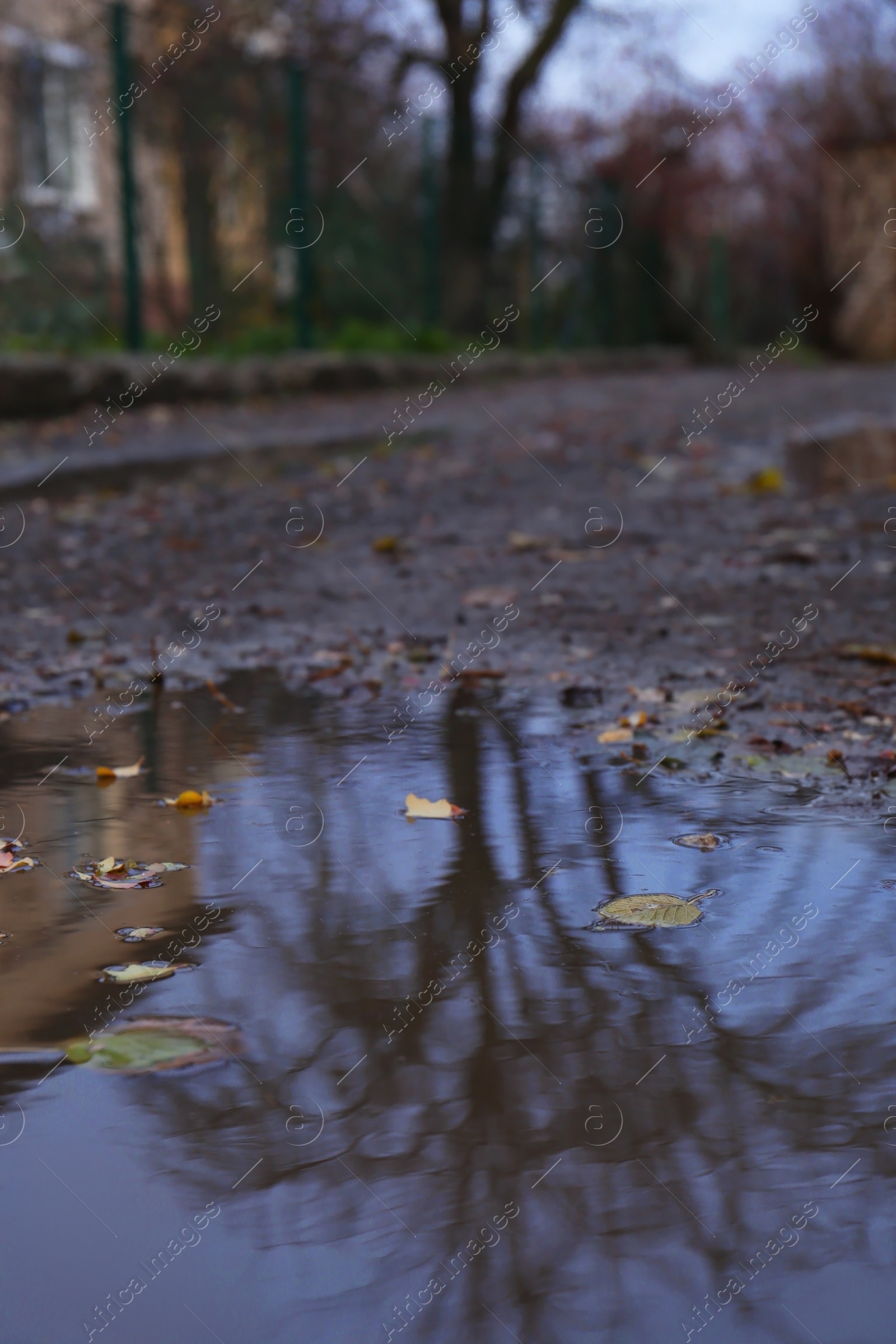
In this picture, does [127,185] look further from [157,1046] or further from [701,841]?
[157,1046]

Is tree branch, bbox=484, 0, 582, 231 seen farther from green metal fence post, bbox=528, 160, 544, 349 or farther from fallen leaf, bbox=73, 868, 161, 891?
fallen leaf, bbox=73, 868, 161, 891

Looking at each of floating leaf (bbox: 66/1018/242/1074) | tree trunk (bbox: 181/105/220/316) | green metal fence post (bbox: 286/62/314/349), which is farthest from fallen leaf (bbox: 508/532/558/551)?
green metal fence post (bbox: 286/62/314/349)

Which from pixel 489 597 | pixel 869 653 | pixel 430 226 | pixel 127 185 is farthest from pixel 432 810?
pixel 430 226

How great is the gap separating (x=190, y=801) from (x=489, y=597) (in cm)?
178

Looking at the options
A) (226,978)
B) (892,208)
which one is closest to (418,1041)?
(226,978)

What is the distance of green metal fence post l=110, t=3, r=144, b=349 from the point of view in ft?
28.8

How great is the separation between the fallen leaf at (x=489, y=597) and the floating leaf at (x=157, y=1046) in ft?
7.98

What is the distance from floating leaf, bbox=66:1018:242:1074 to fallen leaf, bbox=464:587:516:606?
243cm

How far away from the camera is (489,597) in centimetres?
399

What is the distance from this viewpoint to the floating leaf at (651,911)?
5.93 ft

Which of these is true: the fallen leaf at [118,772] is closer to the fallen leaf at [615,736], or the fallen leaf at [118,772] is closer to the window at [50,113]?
the fallen leaf at [615,736]

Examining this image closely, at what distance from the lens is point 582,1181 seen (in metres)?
1.27

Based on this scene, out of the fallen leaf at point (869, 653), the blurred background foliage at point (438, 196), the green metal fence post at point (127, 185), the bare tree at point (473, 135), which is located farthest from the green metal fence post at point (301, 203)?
the fallen leaf at point (869, 653)

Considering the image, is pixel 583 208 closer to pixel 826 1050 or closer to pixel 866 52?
pixel 866 52
